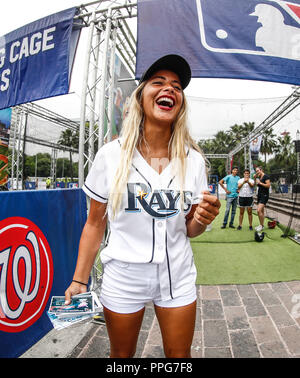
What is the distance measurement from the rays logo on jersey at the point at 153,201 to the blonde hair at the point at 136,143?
4 centimetres

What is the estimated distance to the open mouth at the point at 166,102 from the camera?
1248 mm

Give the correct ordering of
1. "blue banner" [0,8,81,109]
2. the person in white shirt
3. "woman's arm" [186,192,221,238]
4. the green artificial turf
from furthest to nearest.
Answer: the person in white shirt → the green artificial turf → "blue banner" [0,8,81,109] → "woman's arm" [186,192,221,238]

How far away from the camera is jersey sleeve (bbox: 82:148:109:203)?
124cm

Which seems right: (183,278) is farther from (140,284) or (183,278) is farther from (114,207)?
(114,207)

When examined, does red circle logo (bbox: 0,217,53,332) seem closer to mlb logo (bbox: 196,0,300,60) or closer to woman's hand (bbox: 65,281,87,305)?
woman's hand (bbox: 65,281,87,305)

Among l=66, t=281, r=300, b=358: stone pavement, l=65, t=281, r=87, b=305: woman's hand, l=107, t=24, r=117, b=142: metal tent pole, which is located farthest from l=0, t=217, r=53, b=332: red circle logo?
l=107, t=24, r=117, b=142: metal tent pole

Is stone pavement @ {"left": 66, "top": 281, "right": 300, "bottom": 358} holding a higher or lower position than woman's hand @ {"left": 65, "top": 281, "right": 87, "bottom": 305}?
lower

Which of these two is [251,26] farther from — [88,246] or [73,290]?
[73,290]

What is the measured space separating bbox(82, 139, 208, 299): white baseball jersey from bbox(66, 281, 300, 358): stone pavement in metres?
1.43

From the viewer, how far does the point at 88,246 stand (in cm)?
129

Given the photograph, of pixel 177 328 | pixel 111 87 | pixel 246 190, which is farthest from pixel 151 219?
pixel 246 190

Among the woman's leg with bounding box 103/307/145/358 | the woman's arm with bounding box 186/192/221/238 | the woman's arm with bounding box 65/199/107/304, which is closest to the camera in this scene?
the woman's arm with bounding box 186/192/221/238

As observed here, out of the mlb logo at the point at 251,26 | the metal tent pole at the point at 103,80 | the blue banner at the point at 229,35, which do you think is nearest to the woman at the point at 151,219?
the metal tent pole at the point at 103,80

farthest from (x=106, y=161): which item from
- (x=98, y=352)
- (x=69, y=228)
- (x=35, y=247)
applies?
(x=98, y=352)
